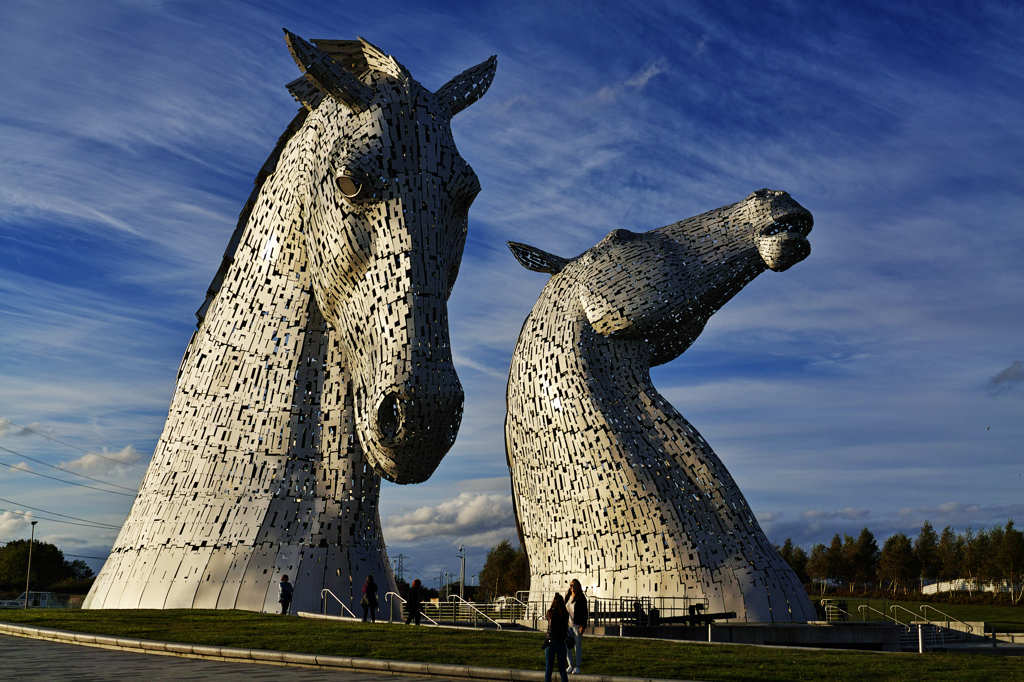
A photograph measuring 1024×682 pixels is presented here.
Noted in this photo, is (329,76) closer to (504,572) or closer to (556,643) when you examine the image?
(556,643)

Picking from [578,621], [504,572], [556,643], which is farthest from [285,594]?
[504,572]

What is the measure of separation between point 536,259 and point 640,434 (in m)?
5.24

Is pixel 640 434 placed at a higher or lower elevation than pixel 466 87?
lower

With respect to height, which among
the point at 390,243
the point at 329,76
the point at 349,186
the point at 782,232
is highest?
the point at 782,232

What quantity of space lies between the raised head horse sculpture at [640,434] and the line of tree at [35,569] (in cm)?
4063

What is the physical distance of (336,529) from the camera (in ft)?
29.0

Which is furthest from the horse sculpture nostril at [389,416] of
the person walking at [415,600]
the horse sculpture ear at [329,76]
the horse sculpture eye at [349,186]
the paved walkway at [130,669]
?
the person walking at [415,600]

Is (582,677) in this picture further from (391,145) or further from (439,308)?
(391,145)

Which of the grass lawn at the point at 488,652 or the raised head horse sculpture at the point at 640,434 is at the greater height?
the raised head horse sculpture at the point at 640,434

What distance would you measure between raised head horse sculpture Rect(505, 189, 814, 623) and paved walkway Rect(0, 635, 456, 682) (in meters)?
9.37

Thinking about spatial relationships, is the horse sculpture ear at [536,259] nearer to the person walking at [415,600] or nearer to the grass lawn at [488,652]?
the person walking at [415,600]

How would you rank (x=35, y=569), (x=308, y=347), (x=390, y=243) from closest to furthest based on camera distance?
(x=390, y=243)
(x=308, y=347)
(x=35, y=569)

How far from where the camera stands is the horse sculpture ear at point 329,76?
730 cm

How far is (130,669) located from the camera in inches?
292
